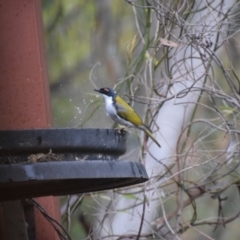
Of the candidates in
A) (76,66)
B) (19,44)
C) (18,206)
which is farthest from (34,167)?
(76,66)

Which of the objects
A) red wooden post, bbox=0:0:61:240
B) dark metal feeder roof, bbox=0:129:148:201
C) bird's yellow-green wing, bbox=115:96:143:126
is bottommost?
bird's yellow-green wing, bbox=115:96:143:126

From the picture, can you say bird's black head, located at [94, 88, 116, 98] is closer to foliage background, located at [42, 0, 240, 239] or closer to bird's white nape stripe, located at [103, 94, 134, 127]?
bird's white nape stripe, located at [103, 94, 134, 127]

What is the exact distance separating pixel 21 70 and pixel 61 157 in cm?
98

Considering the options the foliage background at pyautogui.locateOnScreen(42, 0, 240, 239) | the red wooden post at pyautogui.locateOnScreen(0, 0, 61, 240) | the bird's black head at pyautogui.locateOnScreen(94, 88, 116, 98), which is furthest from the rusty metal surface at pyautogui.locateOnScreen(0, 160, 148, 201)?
the bird's black head at pyautogui.locateOnScreen(94, 88, 116, 98)

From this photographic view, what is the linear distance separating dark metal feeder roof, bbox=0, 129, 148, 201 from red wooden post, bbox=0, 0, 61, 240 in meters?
0.69

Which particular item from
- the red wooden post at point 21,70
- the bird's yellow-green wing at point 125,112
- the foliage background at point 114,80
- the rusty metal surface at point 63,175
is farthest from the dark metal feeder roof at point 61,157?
the bird's yellow-green wing at point 125,112

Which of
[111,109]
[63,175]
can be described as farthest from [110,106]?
[63,175]

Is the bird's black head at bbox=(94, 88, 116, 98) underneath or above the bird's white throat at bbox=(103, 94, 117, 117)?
above

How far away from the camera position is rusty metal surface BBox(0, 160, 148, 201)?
2982mm

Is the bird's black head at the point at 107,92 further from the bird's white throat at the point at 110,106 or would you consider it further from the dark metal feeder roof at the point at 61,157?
the dark metal feeder roof at the point at 61,157

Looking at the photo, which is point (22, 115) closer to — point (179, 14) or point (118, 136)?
point (118, 136)

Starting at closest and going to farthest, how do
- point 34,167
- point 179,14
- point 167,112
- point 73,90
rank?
point 34,167, point 179,14, point 73,90, point 167,112

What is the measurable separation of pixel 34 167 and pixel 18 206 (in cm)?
93

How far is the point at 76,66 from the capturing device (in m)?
7.20
